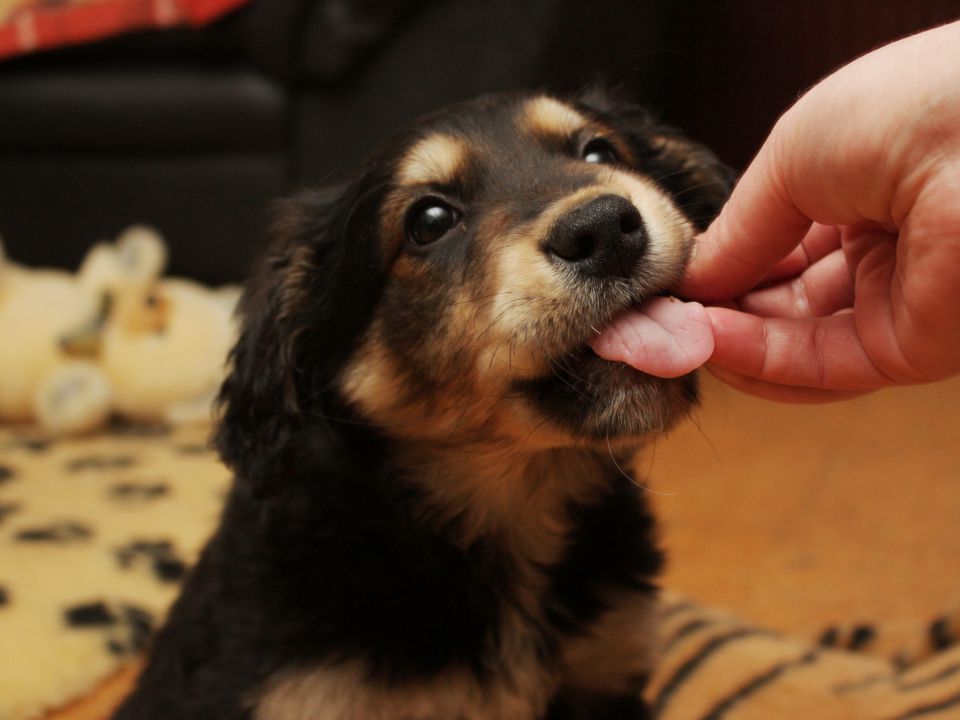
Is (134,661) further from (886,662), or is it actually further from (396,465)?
(886,662)

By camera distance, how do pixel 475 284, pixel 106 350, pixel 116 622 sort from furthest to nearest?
pixel 106 350 → pixel 116 622 → pixel 475 284

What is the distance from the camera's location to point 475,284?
1.89 m

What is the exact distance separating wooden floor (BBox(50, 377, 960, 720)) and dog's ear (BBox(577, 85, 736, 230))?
786 mm

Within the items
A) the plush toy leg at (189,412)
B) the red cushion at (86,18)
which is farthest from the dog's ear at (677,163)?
the red cushion at (86,18)

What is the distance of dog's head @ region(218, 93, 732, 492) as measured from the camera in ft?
5.44

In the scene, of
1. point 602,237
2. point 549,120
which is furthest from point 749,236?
point 549,120

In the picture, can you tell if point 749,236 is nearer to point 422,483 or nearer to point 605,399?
point 605,399

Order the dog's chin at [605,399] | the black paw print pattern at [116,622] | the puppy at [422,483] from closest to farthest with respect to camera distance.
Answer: the dog's chin at [605,399] < the puppy at [422,483] < the black paw print pattern at [116,622]

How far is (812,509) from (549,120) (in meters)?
2.41

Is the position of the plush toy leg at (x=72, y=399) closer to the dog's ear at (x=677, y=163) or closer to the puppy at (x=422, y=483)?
the puppy at (x=422, y=483)

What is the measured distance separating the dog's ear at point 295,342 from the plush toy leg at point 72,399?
2083 mm

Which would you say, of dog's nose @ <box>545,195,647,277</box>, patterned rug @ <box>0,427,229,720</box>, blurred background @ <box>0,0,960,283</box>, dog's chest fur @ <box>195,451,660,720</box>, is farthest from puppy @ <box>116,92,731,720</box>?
blurred background @ <box>0,0,960,283</box>

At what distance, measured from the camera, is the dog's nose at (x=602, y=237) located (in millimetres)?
1601

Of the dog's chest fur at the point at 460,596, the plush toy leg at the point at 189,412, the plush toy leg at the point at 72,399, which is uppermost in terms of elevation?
the dog's chest fur at the point at 460,596
